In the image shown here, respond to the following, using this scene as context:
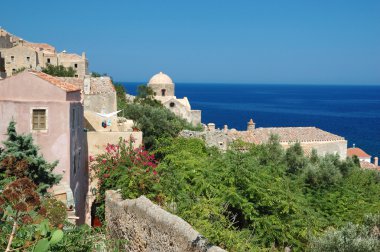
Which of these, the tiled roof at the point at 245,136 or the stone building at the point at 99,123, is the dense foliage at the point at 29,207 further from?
the tiled roof at the point at 245,136

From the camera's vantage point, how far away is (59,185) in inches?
527

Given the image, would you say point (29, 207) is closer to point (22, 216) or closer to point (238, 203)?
point (22, 216)

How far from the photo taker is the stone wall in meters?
6.93

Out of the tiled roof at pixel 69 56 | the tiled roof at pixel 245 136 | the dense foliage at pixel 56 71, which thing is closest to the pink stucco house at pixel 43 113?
the tiled roof at pixel 245 136

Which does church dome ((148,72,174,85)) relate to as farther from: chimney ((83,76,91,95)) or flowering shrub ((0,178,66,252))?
flowering shrub ((0,178,66,252))

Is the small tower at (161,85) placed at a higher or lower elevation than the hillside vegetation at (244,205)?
higher

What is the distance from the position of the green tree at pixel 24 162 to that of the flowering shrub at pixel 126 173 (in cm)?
181

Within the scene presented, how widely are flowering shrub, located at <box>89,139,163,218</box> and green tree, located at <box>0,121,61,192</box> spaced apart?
181 centimetres

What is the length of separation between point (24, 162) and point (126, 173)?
2.91 metres

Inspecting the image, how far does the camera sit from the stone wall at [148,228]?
6.93 meters

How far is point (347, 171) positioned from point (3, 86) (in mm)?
15730

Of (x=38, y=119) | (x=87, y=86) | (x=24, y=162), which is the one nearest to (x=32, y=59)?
(x=87, y=86)

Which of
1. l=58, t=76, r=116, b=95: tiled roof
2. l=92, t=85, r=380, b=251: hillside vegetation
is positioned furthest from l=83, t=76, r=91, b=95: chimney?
l=92, t=85, r=380, b=251: hillside vegetation

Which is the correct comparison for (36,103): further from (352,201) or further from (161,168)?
(352,201)
